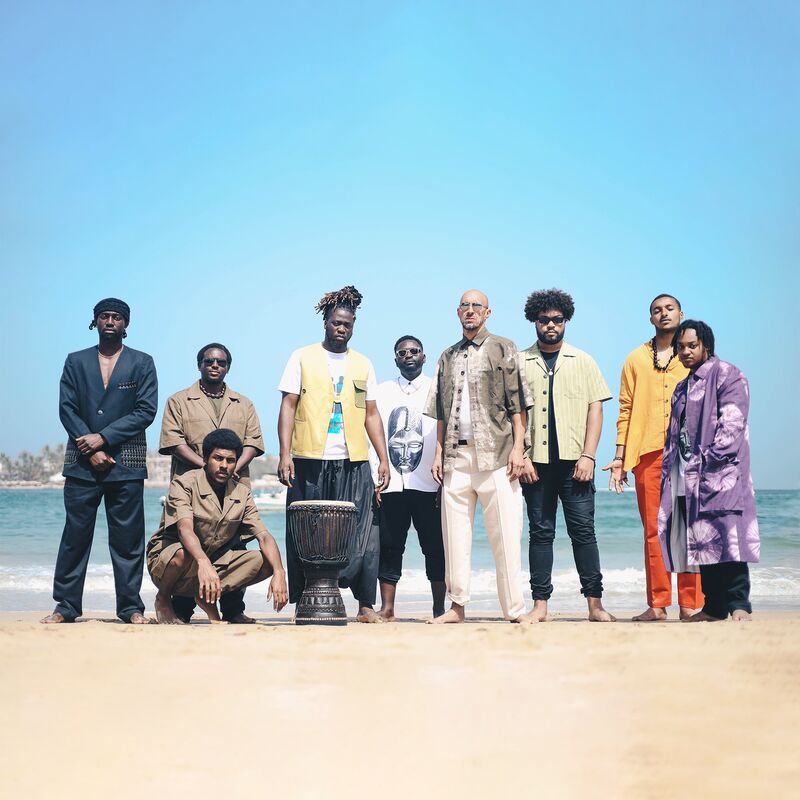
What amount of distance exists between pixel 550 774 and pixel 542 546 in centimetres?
343

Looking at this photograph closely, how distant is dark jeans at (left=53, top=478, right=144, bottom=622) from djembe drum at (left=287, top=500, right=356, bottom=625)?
1022 mm

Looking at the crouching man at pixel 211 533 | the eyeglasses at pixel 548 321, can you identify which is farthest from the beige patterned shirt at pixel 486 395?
→ the crouching man at pixel 211 533

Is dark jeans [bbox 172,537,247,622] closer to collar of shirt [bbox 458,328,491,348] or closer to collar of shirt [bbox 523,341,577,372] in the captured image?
collar of shirt [bbox 458,328,491,348]

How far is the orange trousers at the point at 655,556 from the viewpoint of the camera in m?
6.46

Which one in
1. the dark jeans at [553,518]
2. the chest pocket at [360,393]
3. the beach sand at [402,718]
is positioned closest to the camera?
the beach sand at [402,718]

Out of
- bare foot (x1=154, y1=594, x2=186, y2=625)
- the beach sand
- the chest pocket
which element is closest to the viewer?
the beach sand

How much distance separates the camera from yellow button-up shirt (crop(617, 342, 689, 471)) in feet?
21.3

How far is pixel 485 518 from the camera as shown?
616cm

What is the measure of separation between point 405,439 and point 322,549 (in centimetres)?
114

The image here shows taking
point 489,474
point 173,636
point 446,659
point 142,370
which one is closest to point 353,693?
point 446,659

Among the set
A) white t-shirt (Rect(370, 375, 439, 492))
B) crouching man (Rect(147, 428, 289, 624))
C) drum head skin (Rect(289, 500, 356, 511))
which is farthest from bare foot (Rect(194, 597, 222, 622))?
white t-shirt (Rect(370, 375, 439, 492))

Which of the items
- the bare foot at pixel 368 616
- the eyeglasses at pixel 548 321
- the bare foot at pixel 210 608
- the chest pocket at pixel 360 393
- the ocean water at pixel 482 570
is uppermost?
the eyeglasses at pixel 548 321

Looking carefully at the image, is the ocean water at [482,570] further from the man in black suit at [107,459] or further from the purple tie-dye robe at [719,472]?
the purple tie-dye robe at [719,472]

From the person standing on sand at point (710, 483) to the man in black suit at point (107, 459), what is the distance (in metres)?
3.30
